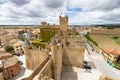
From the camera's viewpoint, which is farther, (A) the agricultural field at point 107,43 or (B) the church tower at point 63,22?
(A) the agricultural field at point 107,43

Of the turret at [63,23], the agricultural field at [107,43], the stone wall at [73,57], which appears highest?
the turret at [63,23]

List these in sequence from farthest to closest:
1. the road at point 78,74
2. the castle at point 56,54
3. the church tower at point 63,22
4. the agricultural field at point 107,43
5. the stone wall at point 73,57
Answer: the agricultural field at point 107,43
the church tower at point 63,22
the stone wall at point 73,57
the road at point 78,74
the castle at point 56,54

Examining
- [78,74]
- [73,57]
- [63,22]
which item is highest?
[63,22]

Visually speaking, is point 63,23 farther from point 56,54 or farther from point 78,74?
point 78,74

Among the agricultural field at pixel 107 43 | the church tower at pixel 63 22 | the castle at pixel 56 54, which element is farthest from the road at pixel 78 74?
the agricultural field at pixel 107 43

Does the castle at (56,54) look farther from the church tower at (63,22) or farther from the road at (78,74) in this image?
the road at (78,74)

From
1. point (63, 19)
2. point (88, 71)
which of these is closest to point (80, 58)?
point (88, 71)

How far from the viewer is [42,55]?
15273 millimetres

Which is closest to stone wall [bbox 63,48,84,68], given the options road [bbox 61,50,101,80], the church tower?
road [bbox 61,50,101,80]

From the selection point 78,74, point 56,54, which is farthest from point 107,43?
point 56,54

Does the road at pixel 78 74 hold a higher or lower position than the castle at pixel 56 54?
lower

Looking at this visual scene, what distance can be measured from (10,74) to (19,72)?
1511 mm

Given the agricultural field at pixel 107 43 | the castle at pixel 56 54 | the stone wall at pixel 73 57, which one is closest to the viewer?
the castle at pixel 56 54

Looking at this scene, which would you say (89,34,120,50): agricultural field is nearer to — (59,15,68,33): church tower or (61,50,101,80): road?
(59,15,68,33): church tower
